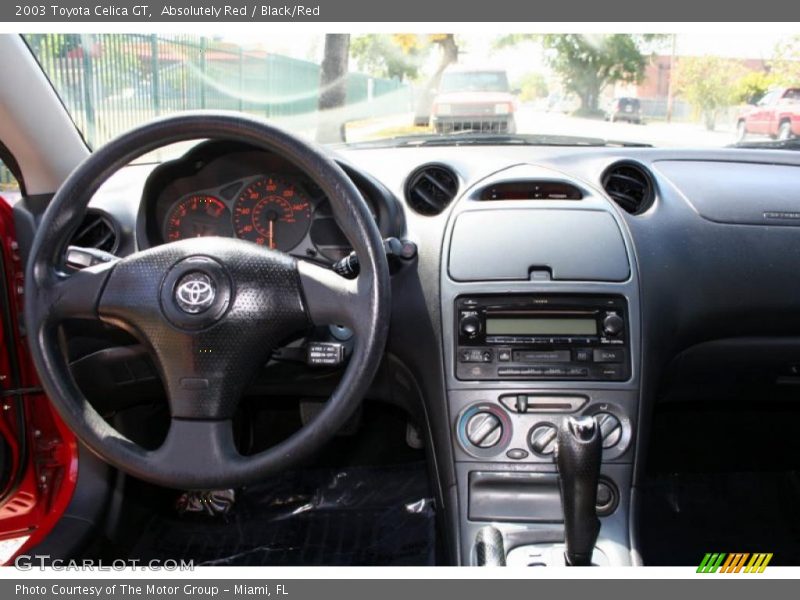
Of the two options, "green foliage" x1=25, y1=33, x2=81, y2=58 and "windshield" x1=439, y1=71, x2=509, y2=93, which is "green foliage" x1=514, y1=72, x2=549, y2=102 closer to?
"windshield" x1=439, y1=71, x2=509, y2=93

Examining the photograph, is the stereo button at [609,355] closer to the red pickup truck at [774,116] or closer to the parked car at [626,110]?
the parked car at [626,110]

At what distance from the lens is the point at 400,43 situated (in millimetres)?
2445

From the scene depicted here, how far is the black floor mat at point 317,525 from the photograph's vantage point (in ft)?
9.07

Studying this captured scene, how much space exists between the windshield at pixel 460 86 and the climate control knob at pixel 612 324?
2.66 ft

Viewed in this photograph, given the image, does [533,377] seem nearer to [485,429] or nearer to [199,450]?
[485,429]

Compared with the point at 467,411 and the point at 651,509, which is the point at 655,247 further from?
the point at 651,509

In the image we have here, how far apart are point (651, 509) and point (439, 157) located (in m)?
1.56

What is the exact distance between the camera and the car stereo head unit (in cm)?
209

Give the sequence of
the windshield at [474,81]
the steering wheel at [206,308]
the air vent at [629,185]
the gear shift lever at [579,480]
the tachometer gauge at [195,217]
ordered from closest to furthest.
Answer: the steering wheel at [206,308]
the gear shift lever at [579,480]
the tachometer gauge at [195,217]
the air vent at [629,185]
the windshield at [474,81]

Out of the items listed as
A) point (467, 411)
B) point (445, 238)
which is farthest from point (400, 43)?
point (467, 411)

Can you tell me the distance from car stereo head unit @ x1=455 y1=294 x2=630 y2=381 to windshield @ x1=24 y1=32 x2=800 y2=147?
788mm

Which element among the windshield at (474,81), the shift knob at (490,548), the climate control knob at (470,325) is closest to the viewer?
the shift knob at (490,548)

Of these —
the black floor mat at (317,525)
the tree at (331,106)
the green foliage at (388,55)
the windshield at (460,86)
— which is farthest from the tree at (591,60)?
the black floor mat at (317,525)
